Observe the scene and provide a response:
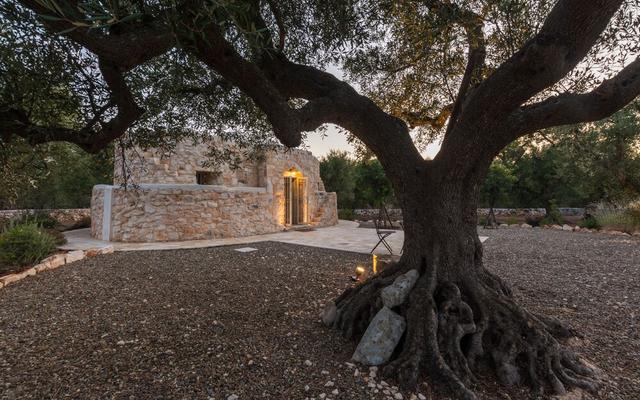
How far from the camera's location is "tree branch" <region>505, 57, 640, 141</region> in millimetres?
2354

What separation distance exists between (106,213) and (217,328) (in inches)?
332

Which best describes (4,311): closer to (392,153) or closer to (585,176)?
(392,153)

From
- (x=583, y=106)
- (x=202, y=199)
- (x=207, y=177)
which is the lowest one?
(x=202, y=199)

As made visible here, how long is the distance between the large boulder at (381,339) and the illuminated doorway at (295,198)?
36.0 ft

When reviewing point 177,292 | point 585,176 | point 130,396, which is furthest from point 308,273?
point 585,176

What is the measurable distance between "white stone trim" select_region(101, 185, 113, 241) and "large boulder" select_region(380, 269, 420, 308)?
31.3 feet

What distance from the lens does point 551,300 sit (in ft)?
13.1

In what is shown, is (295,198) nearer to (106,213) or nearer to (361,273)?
(106,213)

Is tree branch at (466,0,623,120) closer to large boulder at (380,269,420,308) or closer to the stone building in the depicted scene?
large boulder at (380,269,420,308)

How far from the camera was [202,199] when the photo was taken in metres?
9.88

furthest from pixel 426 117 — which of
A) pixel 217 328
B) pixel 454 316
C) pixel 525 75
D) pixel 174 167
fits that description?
pixel 174 167

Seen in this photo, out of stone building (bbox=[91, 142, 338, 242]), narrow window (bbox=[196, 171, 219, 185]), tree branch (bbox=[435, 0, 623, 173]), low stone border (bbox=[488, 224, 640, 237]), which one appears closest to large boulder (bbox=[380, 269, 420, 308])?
tree branch (bbox=[435, 0, 623, 173])

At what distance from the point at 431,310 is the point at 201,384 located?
73.4 inches

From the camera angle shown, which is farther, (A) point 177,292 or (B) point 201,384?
(A) point 177,292
